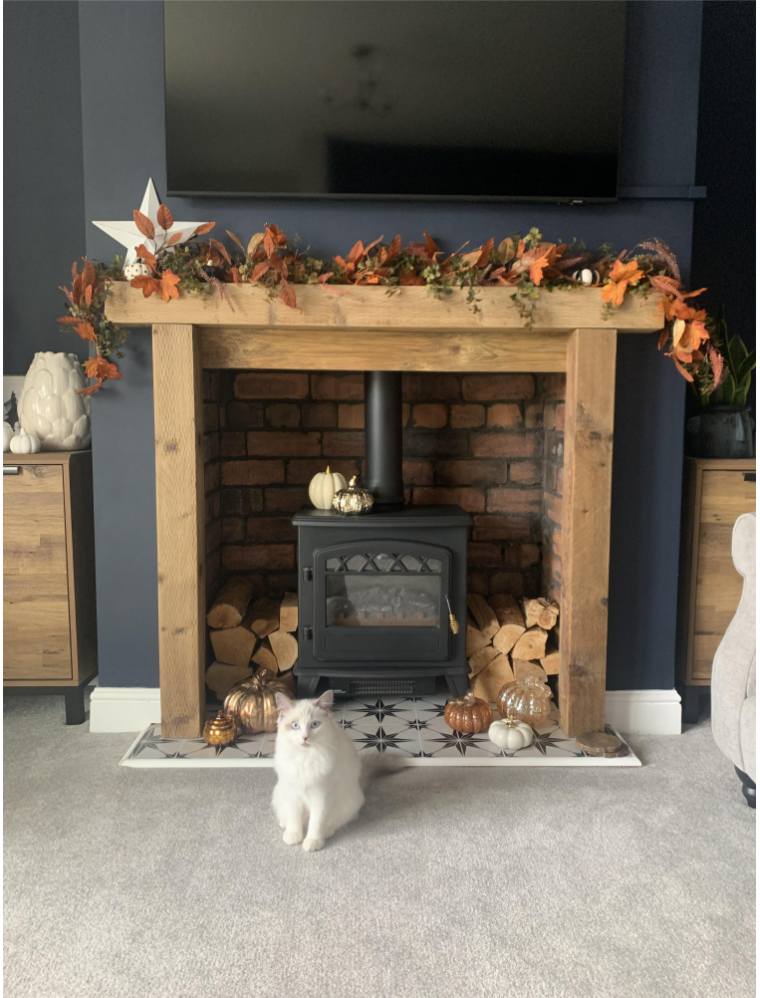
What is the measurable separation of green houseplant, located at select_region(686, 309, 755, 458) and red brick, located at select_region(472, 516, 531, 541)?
2.25ft

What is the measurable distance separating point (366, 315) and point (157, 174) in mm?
797

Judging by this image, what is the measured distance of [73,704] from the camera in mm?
2584

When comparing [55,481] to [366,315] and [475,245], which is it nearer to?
[366,315]

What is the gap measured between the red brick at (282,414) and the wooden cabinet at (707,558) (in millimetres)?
1425

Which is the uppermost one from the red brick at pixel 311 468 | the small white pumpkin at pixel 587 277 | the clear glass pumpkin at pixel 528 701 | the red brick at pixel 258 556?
the small white pumpkin at pixel 587 277

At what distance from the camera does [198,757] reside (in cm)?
231

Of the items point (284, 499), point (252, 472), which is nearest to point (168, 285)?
point (252, 472)

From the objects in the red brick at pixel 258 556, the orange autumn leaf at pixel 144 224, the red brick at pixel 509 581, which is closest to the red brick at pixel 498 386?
the red brick at pixel 509 581

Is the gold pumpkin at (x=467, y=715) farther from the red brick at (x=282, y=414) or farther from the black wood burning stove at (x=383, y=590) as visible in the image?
the red brick at (x=282, y=414)

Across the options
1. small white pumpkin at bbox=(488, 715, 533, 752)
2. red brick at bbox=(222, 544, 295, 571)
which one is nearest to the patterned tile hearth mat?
small white pumpkin at bbox=(488, 715, 533, 752)

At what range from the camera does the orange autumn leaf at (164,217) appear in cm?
221

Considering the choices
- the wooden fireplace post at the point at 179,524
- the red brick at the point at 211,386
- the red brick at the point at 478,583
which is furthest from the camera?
the red brick at the point at 478,583

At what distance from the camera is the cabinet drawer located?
2.49 metres

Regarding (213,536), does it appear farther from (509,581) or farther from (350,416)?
(509,581)
